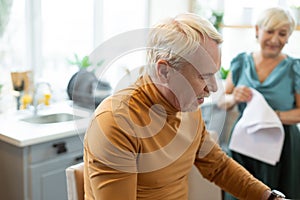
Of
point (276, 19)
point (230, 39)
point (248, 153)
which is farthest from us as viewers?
point (230, 39)

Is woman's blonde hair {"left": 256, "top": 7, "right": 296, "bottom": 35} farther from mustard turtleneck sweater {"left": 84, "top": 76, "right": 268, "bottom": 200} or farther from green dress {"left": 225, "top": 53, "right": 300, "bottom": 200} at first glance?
mustard turtleneck sweater {"left": 84, "top": 76, "right": 268, "bottom": 200}

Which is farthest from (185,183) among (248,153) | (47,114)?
(47,114)

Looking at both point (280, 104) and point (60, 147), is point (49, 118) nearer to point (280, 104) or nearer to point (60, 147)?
point (60, 147)

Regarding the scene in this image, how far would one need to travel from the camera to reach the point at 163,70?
100 cm

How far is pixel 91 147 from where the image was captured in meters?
0.97

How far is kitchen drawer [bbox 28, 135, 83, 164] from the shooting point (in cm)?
180

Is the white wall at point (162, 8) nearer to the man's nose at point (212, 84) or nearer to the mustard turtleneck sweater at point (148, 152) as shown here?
the mustard turtleneck sweater at point (148, 152)

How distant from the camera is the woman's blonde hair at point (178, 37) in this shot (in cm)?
94

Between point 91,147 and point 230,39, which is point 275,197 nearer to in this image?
point 91,147

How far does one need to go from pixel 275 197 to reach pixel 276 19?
0.99 m

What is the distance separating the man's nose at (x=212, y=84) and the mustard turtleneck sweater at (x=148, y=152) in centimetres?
12

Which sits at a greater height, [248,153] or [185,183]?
[185,183]

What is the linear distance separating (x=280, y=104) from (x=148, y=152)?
1.13 metres

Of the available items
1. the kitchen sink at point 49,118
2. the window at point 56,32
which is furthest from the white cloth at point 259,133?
the window at point 56,32
